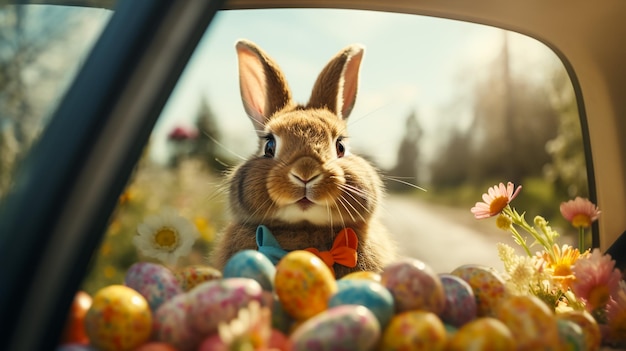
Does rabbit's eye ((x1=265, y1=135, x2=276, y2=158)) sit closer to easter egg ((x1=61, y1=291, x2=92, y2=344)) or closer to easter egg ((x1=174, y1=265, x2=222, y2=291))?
easter egg ((x1=174, y1=265, x2=222, y2=291))

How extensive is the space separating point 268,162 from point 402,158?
5414 mm

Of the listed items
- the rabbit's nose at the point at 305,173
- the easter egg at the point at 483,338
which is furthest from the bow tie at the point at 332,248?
the easter egg at the point at 483,338

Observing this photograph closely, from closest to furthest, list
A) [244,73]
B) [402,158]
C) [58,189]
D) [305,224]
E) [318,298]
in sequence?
[58,189] < [318,298] < [305,224] < [244,73] < [402,158]

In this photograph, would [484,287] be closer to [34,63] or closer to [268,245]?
[268,245]

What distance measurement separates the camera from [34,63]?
90 centimetres

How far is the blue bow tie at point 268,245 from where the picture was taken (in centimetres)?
142

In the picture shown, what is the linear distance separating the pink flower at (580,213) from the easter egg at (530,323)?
66 centimetres

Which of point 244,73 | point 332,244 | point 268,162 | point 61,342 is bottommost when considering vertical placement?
point 61,342

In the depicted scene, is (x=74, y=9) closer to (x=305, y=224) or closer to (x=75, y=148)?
(x=75, y=148)

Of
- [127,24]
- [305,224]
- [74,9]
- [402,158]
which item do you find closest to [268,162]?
[305,224]

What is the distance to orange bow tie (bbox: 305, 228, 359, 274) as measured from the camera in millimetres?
1453

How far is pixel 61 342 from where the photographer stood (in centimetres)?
71

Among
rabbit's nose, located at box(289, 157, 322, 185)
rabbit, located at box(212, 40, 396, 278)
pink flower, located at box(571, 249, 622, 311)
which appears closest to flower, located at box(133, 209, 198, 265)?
rabbit, located at box(212, 40, 396, 278)

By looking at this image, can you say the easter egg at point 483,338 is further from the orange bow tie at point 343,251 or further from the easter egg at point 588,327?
the orange bow tie at point 343,251
